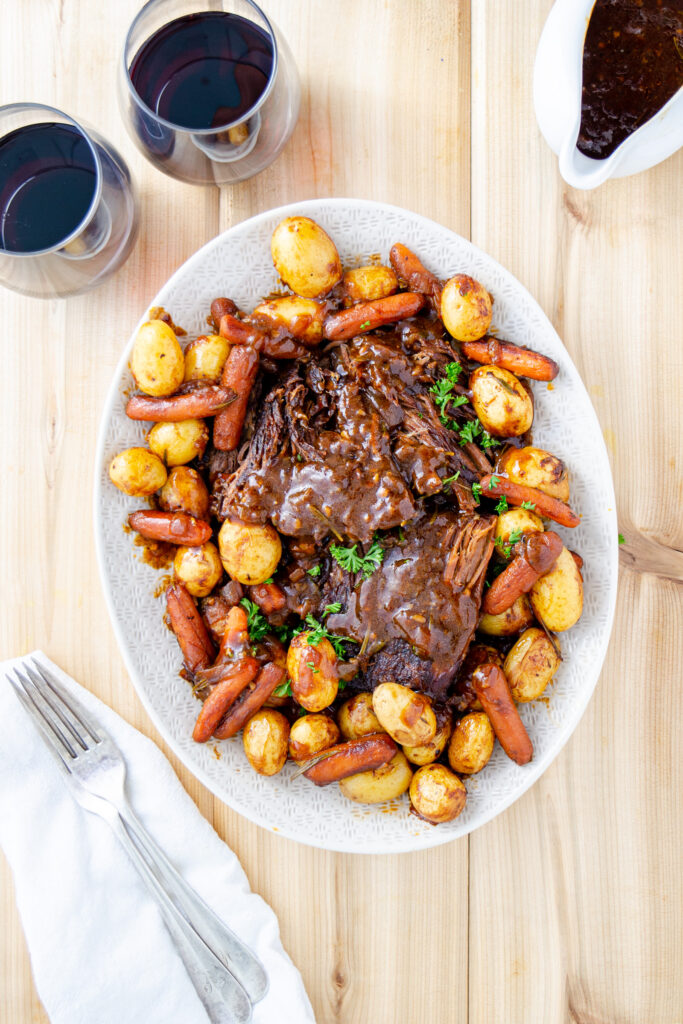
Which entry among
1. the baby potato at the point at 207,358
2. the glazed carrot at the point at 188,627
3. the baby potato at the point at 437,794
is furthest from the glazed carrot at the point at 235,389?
the baby potato at the point at 437,794

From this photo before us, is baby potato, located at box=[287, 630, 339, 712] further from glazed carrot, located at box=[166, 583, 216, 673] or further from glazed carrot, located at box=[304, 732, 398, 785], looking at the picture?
glazed carrot, located at box=[166, 583, 216, 673]

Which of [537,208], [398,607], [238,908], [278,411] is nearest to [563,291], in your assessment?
[537,208]

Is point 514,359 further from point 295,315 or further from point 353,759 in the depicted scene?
point 353,759

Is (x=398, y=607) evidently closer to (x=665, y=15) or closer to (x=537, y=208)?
(x=537, y=208)

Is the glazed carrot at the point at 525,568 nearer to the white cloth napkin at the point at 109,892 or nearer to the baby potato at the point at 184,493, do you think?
the baby potato at the point at 184,493

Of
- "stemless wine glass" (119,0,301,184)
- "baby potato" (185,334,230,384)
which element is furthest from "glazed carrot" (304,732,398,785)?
"stemless wine glass" (119,0,301,184)

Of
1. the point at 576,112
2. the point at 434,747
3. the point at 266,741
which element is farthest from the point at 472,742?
the point at 576,112

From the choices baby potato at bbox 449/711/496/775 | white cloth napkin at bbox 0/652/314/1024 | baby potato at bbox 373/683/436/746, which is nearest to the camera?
baby potato at bbox 373/683/436/746
